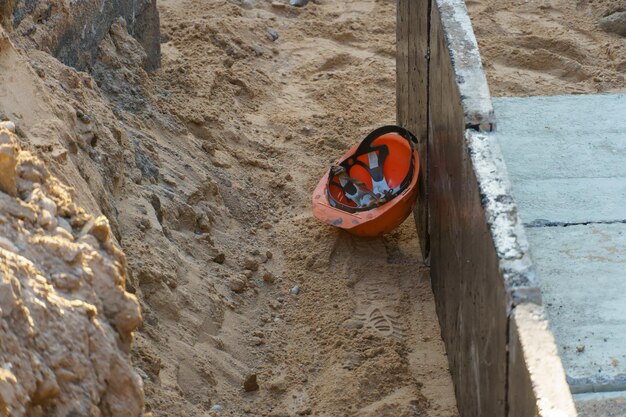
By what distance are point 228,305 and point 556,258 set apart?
1541mm

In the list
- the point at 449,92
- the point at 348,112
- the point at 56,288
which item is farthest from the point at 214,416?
the point at 348,112

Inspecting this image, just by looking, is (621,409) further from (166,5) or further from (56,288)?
(166,5)

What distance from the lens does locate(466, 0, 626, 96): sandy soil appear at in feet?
22.8

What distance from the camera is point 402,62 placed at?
5.89 metres

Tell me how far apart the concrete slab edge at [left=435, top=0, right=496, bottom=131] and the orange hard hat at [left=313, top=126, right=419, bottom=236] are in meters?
0.84

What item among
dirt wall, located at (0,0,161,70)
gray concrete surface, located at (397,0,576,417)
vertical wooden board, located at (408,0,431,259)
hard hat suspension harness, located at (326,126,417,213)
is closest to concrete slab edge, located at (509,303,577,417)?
gray concrete surface, located at (397,0,576,417)

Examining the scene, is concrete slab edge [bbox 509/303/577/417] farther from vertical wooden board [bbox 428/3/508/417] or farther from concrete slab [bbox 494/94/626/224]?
concrete slab [bbox 494/94/626/224]

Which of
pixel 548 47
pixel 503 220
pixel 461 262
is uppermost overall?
pixel 503 220

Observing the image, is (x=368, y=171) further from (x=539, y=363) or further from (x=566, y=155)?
(x=539, y=363)

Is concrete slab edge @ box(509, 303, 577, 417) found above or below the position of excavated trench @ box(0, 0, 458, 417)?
above

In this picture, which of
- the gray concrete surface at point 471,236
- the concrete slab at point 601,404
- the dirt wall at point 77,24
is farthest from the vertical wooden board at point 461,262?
the dirt wall at point 77,24

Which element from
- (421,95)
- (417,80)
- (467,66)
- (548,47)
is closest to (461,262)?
(467,66)

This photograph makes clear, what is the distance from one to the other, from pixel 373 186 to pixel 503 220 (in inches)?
86.7

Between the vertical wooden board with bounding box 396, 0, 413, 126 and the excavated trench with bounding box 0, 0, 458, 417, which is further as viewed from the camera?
the vertical wooden board with bounding box 396, 0, 413, 126
